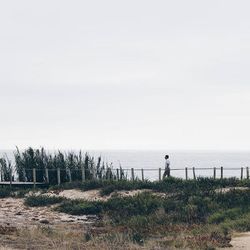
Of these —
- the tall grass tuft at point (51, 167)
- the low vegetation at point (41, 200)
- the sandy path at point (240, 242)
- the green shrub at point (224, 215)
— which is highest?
the tall grass tuft at point (51, 167)

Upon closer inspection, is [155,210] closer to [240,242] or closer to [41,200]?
[41,200]

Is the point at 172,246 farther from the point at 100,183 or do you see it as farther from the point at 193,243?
the point at 100,183

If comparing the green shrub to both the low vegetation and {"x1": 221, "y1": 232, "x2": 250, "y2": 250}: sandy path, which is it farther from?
the low vegetation

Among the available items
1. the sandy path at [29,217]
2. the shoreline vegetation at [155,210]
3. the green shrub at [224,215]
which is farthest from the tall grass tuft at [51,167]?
the green shrub at [224,215]

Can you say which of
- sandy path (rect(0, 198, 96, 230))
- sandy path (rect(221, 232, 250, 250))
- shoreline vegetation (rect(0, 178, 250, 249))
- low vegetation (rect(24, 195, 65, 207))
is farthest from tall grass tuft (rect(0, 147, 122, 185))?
sandy path (rect(221, 232, 250, 250))

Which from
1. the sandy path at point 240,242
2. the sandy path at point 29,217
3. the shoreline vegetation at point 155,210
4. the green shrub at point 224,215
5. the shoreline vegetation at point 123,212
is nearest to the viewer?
the sandy path at point 240,242

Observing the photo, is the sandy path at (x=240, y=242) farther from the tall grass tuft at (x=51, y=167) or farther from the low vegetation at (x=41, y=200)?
the tall grass tuft at (x=51, y=167)

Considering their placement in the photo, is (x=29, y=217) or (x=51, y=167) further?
(x=51, y=167)

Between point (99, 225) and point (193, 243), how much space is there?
645 centimetres

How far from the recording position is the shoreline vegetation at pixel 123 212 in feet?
54.3

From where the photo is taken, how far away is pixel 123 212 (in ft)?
79.6

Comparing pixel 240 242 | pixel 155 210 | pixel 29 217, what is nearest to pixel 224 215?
pixel 155 210

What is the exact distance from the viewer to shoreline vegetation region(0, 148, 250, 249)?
16.6m

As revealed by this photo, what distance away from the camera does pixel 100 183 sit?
32.1 m
